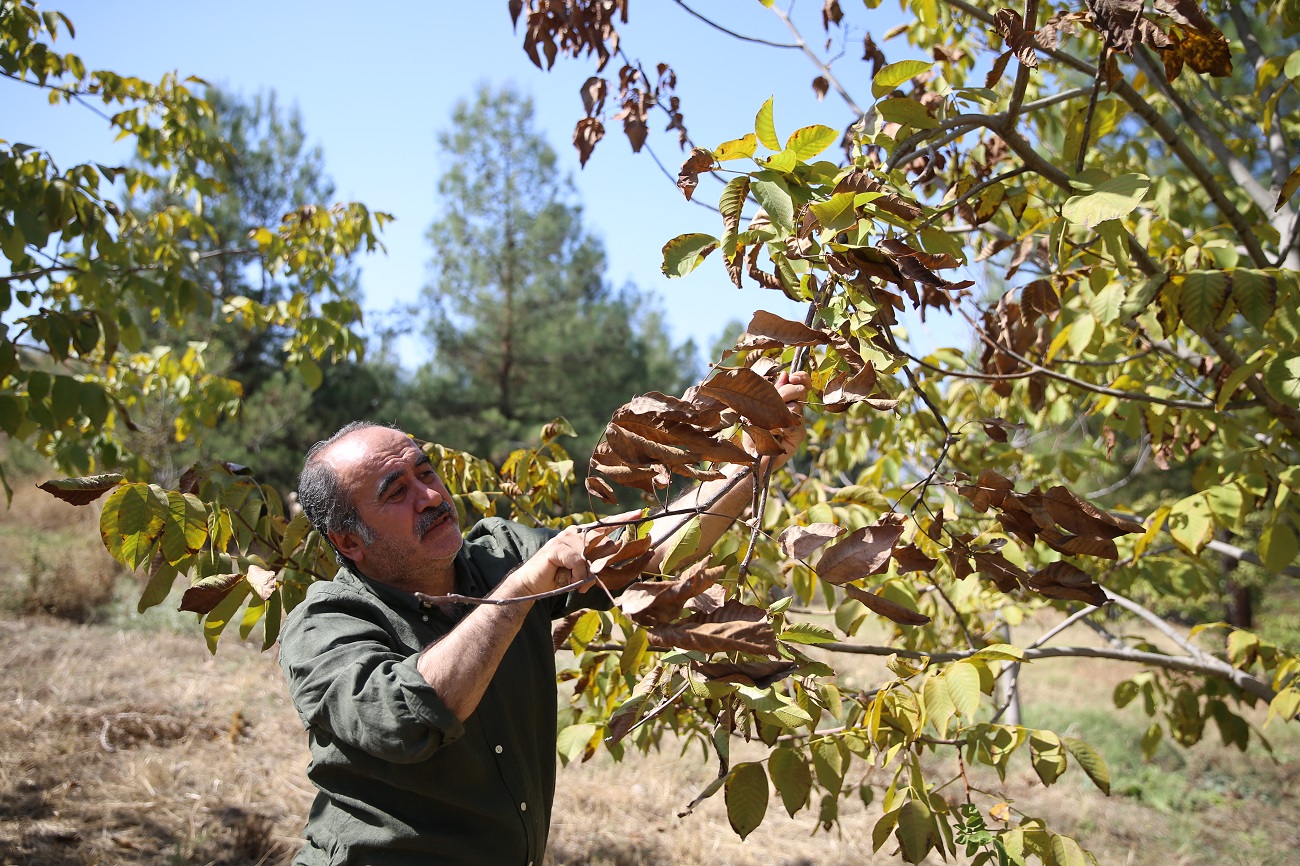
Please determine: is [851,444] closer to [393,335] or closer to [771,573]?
[771,573]

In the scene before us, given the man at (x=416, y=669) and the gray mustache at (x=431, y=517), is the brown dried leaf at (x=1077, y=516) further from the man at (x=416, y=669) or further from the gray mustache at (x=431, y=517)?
the gray mustache at (x=431, y=517)

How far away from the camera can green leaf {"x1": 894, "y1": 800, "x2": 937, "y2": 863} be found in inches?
55.9

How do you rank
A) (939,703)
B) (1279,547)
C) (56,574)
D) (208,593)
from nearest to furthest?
1. (939,703)
2. (208,593)
3. (1279,547)
4. (56,574)

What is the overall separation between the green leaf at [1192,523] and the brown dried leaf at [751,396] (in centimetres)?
159

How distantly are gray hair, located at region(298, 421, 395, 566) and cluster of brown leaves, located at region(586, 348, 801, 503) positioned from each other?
0.81 m

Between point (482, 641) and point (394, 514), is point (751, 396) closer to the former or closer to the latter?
point (482, 641)

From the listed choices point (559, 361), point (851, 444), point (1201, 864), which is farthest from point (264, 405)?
point (1201, 864)

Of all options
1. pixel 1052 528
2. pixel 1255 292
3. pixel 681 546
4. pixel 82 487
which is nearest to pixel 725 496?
pixel 681 546

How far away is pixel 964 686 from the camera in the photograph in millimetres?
1336

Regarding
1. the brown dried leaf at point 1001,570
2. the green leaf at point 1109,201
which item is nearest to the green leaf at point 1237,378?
the green leaf at point 1109,201

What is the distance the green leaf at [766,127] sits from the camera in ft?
3.90

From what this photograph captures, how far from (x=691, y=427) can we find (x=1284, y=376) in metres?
1.54

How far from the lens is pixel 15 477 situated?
14.3 metres

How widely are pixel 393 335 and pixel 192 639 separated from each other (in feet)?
37.2
